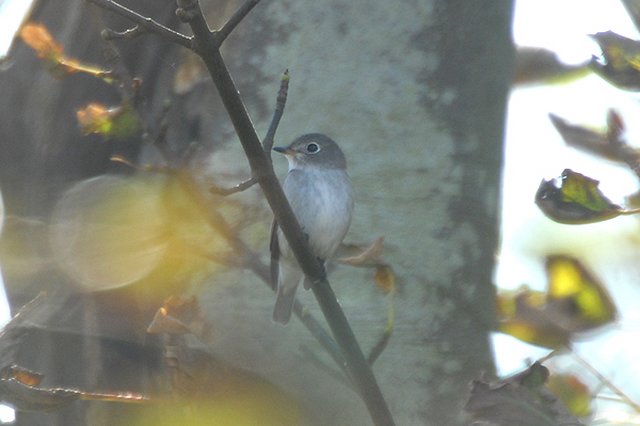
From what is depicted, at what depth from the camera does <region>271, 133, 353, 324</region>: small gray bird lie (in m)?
3.33

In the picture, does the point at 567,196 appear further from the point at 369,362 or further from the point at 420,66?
the point at 420,66

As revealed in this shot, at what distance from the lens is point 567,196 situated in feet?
6.45

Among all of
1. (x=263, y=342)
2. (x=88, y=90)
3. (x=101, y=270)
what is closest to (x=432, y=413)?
(x=263, y=342)

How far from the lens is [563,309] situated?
2.18 metres

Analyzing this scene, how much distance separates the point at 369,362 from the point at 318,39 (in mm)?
1547

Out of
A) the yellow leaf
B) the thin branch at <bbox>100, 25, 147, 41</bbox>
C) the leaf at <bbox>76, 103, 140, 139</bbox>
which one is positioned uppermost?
the yellow leaf

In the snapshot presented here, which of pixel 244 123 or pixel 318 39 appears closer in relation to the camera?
pixel 244 123

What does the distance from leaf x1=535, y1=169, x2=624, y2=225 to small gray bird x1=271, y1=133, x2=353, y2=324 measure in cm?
122

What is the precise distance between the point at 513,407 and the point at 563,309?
51cm

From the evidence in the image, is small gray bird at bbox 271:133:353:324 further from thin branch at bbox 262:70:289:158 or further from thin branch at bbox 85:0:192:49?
thin branch at bbox 85:0:192:49

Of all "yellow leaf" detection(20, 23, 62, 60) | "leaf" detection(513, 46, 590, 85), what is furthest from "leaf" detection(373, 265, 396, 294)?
"leaf" detection(513, 46, 590, 85)

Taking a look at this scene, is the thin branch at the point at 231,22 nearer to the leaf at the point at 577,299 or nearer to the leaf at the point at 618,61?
the leaf at the point at 618,61

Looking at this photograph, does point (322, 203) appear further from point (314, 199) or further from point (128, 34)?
point (128, 34)

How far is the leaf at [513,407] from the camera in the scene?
1.71m
